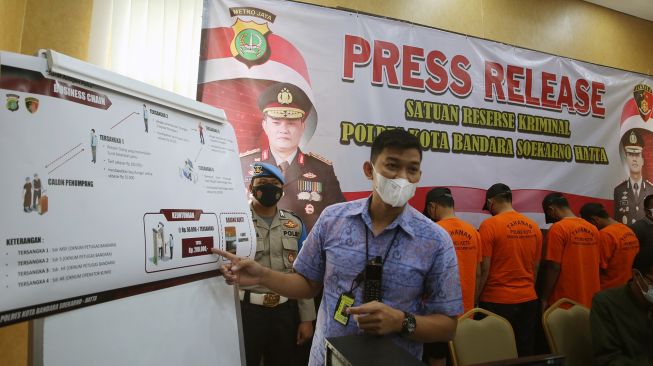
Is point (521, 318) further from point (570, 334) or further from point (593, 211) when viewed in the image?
point (593, 211)

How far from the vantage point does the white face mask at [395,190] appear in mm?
1224

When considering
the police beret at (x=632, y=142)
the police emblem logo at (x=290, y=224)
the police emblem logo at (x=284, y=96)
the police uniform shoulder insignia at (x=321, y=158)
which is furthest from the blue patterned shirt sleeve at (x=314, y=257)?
the police beret at (x=632, y=142)

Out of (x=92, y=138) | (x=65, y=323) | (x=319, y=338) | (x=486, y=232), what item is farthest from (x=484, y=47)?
(x=65, y=323)

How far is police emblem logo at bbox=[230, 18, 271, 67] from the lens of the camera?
246 centimetres

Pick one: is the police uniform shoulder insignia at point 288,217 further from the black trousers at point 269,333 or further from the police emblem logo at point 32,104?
the police emblem logo at point 32,104

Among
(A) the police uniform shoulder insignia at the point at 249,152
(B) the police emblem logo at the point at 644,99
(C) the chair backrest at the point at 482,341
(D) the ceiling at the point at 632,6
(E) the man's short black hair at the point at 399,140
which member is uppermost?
(D) the ceiling at the point at 632,6

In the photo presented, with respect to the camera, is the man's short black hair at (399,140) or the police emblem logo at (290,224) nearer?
the man's short black hair at (399,140)

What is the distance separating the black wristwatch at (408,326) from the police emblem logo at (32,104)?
3.62 ft

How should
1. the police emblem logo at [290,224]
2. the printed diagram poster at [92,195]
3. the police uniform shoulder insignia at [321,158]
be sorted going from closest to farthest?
1. the printed diagram poster at [92,195]
2. the police emblem logo at [290,224]
3. the police uniform shoulder insignia at [321,158]

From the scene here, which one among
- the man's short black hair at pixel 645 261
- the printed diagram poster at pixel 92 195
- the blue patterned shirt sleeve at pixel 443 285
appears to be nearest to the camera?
the printed diagram poster at pixel 92 195

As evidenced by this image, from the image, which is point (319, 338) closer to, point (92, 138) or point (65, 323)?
point (65, 323)

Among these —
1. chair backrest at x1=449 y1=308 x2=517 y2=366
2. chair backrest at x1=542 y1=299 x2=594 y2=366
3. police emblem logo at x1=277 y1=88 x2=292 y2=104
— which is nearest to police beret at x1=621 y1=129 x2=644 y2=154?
chair backrest at x1=542 y1=299 x2=594 y2=366

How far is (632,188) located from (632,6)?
2.14m

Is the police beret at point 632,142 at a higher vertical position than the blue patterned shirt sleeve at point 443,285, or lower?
higher
